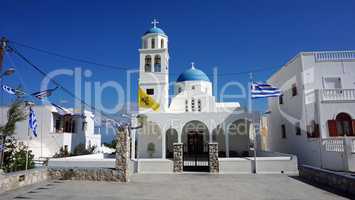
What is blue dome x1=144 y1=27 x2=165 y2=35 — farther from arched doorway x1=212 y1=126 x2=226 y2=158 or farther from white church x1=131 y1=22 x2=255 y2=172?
arched doorway x1=212 y1=126 x2=226 y2=158

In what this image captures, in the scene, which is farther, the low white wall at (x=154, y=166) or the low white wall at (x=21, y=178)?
the low white wall at (x=154, y=166)

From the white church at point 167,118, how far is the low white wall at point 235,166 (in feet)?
16.5

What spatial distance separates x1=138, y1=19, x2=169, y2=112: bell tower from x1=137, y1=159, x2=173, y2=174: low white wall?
7.51 meters

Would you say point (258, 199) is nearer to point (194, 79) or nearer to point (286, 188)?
point (286, 188)

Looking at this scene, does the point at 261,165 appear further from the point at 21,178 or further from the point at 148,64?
the point at 148,64

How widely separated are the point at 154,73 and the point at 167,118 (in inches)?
A: 191

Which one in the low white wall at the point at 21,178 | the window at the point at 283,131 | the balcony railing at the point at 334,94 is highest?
the balcony railing at the point at 334,94

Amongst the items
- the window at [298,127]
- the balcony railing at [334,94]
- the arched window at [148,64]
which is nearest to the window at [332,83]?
the balcony railing at [334,94]

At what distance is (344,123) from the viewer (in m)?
16.7

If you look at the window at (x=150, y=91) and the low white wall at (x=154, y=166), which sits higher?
the window at (x=150, y=91)

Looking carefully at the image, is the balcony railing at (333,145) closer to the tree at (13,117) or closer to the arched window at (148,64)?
the arched window at (148,64)

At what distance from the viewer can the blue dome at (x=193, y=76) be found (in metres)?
29.1

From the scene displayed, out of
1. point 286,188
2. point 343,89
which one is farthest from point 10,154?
point 343,89

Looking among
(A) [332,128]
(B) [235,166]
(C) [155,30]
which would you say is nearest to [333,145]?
(A) [332,128]
